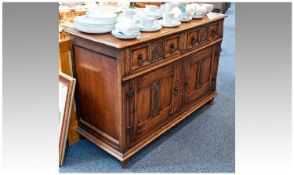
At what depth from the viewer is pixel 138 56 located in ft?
5.52

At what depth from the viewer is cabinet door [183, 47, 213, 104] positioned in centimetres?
220

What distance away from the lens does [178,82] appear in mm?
2125

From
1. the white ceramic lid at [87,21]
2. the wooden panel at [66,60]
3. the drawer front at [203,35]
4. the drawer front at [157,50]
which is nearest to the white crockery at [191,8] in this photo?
the drawer front at [203,35]

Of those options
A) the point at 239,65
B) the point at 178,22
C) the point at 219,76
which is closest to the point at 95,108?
the point at 178,22

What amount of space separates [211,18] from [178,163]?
1084 mm

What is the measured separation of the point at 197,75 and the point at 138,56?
80 cm

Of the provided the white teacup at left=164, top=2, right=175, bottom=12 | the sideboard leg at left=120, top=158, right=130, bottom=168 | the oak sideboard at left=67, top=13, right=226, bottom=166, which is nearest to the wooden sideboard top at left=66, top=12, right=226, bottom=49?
the oak sideboard at left=67, top=13, right=226, bottom=166

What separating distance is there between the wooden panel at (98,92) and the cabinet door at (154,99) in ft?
0.41

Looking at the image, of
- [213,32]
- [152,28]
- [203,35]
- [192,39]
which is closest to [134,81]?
[152,28]

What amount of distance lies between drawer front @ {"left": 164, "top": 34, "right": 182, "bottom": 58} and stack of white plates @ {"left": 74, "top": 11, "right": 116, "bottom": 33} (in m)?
0.35

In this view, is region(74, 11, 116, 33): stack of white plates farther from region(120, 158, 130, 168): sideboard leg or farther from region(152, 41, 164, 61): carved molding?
region(120, 158, 130, 168): sideboard leg

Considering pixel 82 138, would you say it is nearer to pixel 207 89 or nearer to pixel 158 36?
pixel 158 36

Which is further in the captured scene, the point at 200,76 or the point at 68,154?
the point at 200,76

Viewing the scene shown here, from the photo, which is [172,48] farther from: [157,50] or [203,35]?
[203,35]
